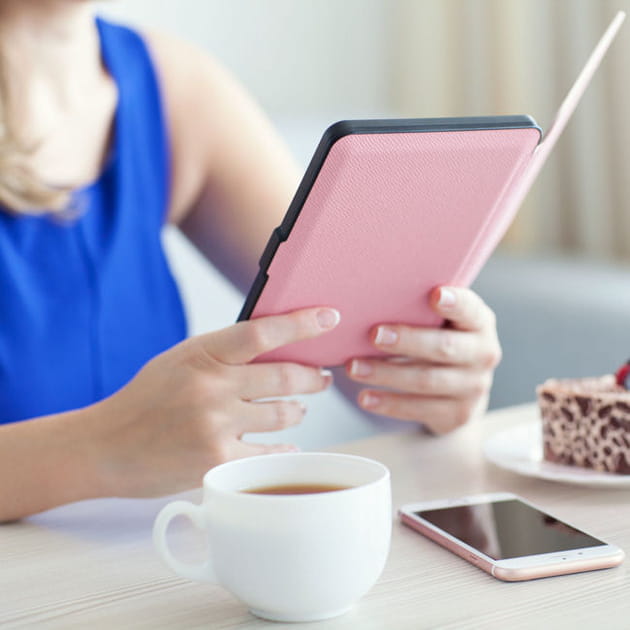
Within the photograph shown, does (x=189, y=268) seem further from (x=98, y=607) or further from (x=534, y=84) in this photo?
(x=98, y=607)

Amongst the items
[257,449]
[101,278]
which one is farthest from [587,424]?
[101,278]

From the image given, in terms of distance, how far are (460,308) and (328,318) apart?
0.46ft

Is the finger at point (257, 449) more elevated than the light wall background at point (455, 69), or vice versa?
the light wall background at point (455, 69)

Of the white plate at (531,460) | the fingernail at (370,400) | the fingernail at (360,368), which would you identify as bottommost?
the white plate at (531,460)

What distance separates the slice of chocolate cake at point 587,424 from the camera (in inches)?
30.2

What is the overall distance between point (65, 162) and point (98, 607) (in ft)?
2.66

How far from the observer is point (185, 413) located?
73 centimetres

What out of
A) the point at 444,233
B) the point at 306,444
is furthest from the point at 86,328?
the point at 306,444

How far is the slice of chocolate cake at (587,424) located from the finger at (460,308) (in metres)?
0.08

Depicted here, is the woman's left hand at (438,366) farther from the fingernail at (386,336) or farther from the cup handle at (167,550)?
the cup handle at (167,550)

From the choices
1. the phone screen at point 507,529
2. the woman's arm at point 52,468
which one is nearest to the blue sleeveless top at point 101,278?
the woman's arm at point 52,468

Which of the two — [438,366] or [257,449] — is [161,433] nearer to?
[257,449]

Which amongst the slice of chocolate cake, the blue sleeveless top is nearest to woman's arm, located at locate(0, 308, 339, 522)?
the slice of chocolate cake

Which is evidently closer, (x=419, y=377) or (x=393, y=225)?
(x=393, y=225)
